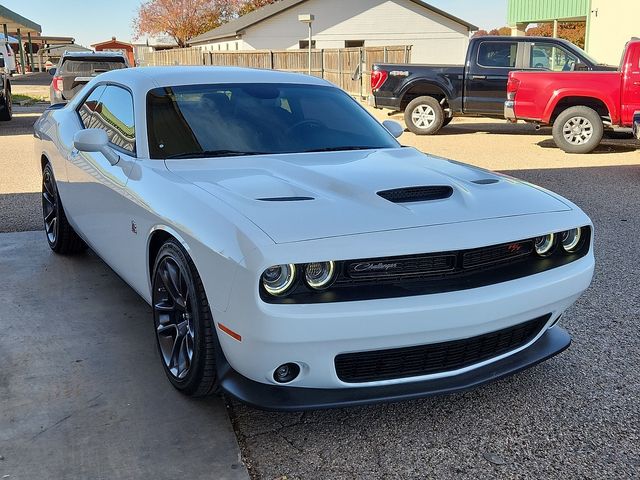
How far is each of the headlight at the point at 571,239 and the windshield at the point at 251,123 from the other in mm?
1452

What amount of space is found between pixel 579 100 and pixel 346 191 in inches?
389

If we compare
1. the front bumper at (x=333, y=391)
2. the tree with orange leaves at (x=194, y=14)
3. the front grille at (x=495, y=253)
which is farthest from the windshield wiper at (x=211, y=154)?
the tree with orange leaves at (x=194, y=14)

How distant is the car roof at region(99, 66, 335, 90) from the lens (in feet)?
14.5

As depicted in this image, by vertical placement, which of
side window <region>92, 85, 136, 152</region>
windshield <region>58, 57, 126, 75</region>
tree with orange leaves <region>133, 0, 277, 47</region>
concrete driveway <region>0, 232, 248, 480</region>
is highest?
tree with orange leaves <region>133, 0, 277, 47</region>

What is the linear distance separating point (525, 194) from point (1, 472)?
2.63 meters

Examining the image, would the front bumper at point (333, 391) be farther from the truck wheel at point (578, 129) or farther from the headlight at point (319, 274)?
the truck wheel at point (578, 129)

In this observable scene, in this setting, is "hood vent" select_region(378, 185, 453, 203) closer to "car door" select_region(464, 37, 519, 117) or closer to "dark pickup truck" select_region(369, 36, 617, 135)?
"dark pickup truck" select_region(369, 36, 617, 135)

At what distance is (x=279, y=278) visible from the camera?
2.77 meters

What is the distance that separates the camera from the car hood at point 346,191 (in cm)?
288

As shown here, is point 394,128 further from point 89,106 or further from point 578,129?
point 578,129

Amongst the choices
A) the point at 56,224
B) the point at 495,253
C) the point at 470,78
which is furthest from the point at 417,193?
the point at 470,78

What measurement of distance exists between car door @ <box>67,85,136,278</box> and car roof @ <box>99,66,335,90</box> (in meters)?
0.11

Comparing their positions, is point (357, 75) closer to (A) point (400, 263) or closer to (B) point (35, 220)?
(B) point (35, 220)

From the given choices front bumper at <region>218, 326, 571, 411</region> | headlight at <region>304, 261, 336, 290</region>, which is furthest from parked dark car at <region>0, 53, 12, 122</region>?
headlight at <region>304, 261, 336, 290</region>
